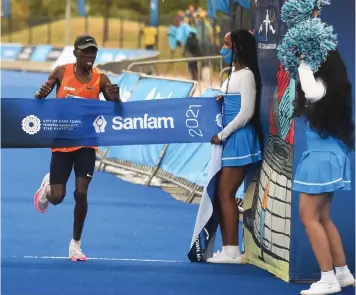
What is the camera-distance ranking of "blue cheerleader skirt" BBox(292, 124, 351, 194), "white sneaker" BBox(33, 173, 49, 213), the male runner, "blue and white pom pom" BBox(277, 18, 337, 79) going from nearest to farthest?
"blue and white pom pom" BBox(277, 18, 337, 79) < "blue cheerleader skirt" BBox(292, 124, 351, 194) < the male runner < "white sneaker" BBox(33, 173, 49, 213)

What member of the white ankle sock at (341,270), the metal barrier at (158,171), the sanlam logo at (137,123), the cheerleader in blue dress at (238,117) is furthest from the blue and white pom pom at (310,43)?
the metal barrier at (158,171)

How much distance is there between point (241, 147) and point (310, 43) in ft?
5.30

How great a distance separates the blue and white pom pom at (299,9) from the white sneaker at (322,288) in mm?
1854

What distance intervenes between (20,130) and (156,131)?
1144 mm

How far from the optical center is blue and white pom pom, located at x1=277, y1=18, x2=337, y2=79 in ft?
22.2

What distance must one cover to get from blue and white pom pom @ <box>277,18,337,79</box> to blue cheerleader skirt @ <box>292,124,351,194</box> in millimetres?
502

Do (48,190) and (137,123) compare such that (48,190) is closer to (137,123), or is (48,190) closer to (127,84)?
(137,123)

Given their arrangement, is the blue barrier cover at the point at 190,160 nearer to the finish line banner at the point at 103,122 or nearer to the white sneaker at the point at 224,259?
the finish line banner at the point at 103,122

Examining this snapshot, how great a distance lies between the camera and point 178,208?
37.9 ft

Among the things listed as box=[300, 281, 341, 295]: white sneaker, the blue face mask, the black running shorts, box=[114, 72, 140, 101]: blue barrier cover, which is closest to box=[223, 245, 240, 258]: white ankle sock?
the black running shorts

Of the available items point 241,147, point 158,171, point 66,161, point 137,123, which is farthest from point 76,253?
point 158,171

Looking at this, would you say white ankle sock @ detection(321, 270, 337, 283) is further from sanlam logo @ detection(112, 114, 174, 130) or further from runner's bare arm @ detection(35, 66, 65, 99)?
runner's bare arm @ detection(35, 66, 65, 99)

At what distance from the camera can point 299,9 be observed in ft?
22.6

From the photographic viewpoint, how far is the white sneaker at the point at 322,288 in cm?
698
